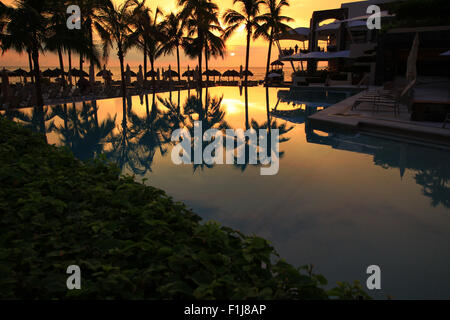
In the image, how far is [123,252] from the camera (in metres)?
2.11

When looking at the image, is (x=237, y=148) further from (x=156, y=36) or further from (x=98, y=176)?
(x=156, y=36)

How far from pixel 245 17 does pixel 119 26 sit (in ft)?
49.2

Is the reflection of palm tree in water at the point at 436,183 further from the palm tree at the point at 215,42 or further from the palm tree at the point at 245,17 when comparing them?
the palm tree at the point at 245,17

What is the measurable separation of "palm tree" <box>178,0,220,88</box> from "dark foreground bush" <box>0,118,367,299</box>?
2793cm

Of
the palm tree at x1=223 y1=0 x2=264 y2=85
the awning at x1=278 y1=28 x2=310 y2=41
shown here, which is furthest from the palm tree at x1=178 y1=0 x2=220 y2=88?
the awning at x1=278 y1=28 x2=310 y2=41

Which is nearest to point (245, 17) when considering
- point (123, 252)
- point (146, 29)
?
point (146, 29)

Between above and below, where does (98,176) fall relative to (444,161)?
above

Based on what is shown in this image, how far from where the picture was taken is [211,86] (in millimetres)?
35812

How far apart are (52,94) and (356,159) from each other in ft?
60.2

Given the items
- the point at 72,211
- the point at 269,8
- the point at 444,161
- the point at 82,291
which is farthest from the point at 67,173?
the point at 269,8

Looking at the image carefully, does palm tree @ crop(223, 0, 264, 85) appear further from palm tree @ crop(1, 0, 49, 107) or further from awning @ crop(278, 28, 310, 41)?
palm tree @ crop(1, 0, 49, 107)

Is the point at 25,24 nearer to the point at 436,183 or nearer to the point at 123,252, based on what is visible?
the point at 123,252

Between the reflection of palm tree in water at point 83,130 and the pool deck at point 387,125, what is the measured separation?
764cm

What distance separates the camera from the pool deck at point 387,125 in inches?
364
